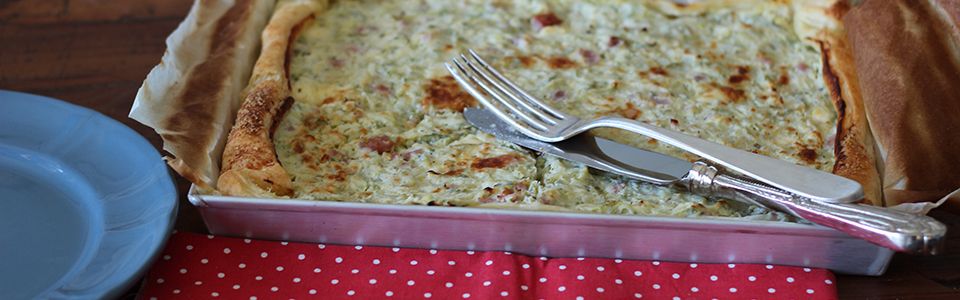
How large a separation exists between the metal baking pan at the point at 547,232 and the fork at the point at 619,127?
7 cm

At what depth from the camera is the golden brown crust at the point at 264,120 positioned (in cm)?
181

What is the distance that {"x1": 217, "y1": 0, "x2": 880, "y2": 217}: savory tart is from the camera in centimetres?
186

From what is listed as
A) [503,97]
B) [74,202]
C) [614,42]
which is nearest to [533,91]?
[503,97]

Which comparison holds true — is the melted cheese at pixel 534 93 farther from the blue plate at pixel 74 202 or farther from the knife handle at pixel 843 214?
the blue plate at pixel 74 202

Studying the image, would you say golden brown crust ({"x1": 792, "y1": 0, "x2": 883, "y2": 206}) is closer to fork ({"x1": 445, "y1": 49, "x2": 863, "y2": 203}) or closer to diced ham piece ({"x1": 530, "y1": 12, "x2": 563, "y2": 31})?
fork ({"x1": 445, "y1": 49, "x2": 863, "y2": 203})

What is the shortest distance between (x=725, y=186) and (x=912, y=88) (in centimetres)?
57

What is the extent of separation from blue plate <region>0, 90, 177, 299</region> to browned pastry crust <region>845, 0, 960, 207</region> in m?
1.28

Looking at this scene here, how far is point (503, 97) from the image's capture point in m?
2.07

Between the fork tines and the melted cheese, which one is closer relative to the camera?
the melted cheese

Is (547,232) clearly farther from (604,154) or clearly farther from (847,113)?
(847,113)

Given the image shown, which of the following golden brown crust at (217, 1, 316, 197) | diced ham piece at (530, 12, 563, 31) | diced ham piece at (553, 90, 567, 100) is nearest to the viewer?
golden brown crust at (217, 1, 316, 197)

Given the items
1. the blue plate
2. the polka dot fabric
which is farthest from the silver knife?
the blue plate

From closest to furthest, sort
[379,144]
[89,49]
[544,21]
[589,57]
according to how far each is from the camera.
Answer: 1. [379,144]
2. [589,57]
3. [544,21]
4. [89,49]

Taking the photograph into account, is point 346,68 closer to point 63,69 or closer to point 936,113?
point 63,69
